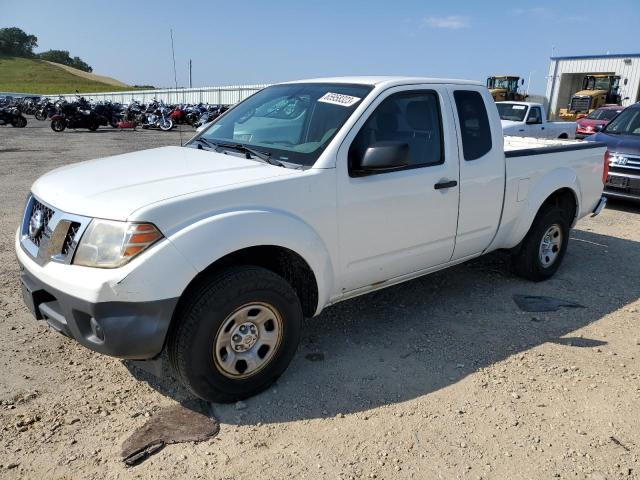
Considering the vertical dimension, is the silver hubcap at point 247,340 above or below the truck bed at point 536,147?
below

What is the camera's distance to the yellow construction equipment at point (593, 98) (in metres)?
29.0

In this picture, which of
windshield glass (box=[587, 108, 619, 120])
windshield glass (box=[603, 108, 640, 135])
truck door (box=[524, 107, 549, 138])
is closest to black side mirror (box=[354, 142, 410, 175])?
windshield glass (box=[603, 108, 640, 135])

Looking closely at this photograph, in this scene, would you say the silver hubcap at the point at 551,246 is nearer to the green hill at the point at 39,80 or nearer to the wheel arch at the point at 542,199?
the wheel arch at the point at 542,199

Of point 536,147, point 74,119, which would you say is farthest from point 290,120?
point 74,119

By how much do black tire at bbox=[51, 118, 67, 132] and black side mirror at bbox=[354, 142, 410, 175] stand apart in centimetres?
2315

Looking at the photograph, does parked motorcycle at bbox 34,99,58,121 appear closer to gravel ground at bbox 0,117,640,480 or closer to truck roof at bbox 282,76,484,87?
gravel ground at bbox 0,117,640,480

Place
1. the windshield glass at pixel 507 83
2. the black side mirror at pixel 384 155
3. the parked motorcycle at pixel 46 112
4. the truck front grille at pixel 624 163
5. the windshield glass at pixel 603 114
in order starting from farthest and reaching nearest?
the windshield glass at pixel 507 83
the parked motorcycle at pixel 46 112
the windshield glass at pixel 603 114
the truck front grille at pixel 624 163
the black side mirror at pixel 384 155

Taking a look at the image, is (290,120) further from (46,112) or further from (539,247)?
(46,112)

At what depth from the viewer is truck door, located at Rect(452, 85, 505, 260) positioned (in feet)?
13.4

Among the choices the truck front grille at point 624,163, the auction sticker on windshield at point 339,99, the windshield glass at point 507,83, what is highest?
the windshield glass at point 507,83

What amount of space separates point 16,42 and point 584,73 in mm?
148824

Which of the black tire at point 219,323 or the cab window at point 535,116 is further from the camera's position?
the cab window at point 535,116

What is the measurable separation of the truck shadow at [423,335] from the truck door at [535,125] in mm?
8100

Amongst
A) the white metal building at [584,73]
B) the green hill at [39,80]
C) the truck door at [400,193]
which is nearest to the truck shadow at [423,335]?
the truck door at [400,193]
